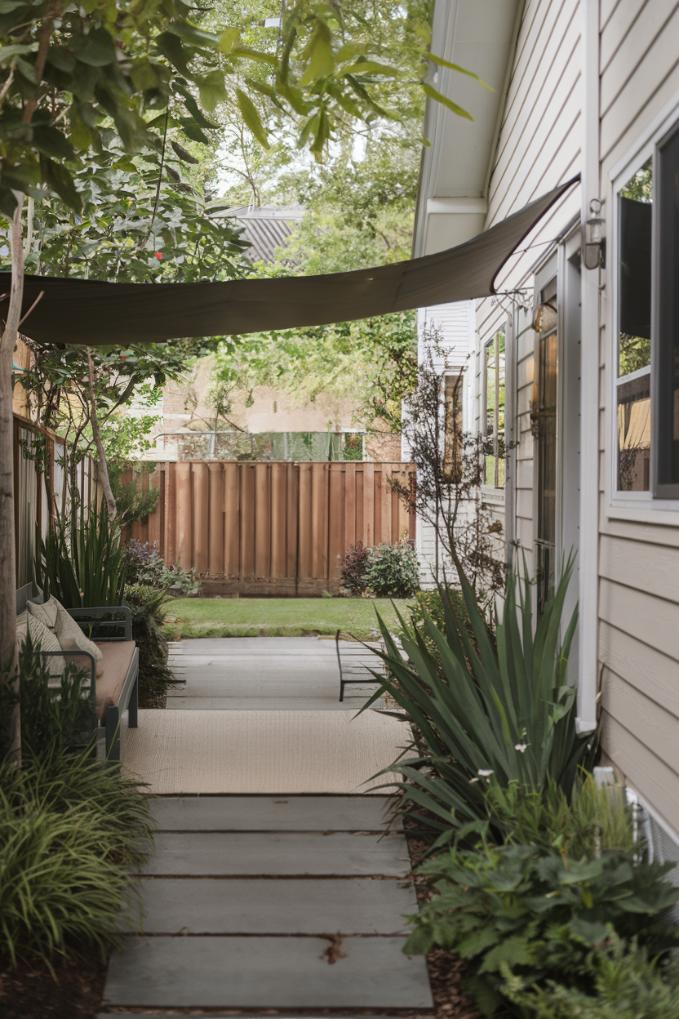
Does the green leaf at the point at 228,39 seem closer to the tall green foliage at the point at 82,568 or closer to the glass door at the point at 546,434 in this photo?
the glass door at the point at 546,434

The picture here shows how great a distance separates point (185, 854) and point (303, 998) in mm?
1252

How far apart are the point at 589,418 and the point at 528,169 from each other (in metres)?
2.65

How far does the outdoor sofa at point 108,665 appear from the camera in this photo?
15.6 feet

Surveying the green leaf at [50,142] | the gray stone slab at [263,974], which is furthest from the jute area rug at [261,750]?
the green leaf at [50,142]

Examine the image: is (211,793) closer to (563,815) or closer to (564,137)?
(563,815)

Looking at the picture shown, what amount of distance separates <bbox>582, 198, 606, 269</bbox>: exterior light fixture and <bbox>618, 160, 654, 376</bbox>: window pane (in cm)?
22

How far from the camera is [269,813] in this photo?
4672mm

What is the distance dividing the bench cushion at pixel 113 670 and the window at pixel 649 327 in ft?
7.96

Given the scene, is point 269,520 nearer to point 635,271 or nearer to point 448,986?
point 635,271

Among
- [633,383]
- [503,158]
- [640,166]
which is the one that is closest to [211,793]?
[633,383]

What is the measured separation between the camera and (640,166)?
12.1 feet

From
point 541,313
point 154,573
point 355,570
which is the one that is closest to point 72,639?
point 541,313

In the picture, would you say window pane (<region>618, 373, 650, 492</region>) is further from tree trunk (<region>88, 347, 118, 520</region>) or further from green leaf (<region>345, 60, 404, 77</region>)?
tree trunk (<region>88, 347, 118, 520</region>)

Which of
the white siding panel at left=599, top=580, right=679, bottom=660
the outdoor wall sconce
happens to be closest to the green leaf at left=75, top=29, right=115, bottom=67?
the white siding panel at left=599, top=580, right=679, bottom=660
